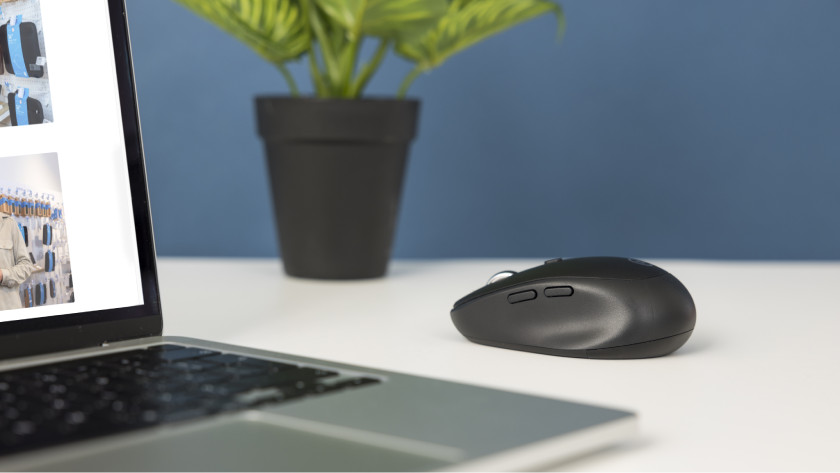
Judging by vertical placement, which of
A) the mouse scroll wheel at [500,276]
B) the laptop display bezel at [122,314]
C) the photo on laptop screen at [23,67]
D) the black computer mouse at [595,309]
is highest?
the photo on laptop screen at [23,67]

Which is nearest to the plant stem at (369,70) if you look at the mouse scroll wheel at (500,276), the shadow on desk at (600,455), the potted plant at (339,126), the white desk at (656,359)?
the potted plant at (339,126)

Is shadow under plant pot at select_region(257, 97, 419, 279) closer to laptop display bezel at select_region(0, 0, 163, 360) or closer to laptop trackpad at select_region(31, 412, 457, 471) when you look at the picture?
laptop display bezel at select_region(0, 0, 163, 360)

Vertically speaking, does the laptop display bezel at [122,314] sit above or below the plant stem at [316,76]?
below

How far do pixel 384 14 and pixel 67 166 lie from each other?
18.0 inches

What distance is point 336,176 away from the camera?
3.24 ft

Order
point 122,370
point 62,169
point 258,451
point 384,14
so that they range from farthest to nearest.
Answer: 1. point 384,14
2. point 62,169
3. point 122,370
4. point 258,451

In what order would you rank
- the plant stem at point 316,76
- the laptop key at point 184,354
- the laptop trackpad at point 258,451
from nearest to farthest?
the laptop trackpad at point 258,451 → the laptop key at point 184,354 → the plant stem at point 316,76

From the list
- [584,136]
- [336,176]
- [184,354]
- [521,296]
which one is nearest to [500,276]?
[521,296]

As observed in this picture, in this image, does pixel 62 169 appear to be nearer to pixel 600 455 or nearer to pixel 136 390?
pixel 136 390

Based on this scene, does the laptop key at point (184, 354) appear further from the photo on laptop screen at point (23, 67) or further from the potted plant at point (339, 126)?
the potted plant at point (339, 126)

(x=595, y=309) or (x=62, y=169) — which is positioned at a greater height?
(x=62, y=169)

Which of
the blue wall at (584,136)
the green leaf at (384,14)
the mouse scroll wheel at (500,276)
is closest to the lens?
the mouse scroll wheel at (500,276)

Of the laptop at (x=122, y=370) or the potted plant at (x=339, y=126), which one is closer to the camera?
the laptop at (x=122, y=370)

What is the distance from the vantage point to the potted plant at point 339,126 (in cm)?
97
